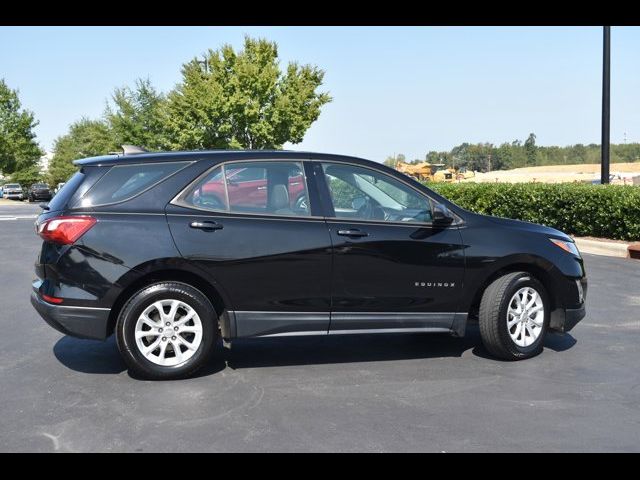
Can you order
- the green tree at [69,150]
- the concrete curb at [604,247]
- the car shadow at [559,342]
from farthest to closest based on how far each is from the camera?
the green tree at [69,150] < the concrete curb at [604,247] < the car shadow at [559,342]

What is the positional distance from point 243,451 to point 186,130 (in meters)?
35.3

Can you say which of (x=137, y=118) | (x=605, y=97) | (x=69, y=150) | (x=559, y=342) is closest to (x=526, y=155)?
Answer: (x=69, y=150)

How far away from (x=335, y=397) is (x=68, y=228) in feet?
7.61

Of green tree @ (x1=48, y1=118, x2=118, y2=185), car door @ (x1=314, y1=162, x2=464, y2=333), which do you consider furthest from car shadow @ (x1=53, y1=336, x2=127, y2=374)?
green tree @ (x1=48, y1=118, x2=118, y2=185)

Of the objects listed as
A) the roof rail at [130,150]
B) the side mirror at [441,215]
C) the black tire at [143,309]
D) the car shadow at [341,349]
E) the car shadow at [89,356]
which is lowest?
the car shadow at [341,349]

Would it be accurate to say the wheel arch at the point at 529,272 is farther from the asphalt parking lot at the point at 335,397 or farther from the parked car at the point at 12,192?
the parked car at the point at 12,192

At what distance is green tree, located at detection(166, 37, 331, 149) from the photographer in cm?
3619

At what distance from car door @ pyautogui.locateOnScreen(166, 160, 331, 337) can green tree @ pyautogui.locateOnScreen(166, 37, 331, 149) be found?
31.1 metres

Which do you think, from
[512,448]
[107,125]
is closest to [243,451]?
[512,448]

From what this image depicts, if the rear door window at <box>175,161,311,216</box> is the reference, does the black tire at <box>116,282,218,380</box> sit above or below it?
below

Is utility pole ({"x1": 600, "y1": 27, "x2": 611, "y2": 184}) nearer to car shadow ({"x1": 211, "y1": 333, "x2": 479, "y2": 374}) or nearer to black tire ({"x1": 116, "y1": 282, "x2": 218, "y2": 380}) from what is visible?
car shadow ({"x1": 211, "y1": 333, "x2": 479, "y2": 374})

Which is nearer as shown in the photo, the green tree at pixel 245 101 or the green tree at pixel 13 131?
the green tree at pixel 245 101

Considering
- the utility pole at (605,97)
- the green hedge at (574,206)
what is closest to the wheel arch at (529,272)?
the green hedge at (574,206)

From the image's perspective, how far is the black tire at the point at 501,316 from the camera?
5676 mm
